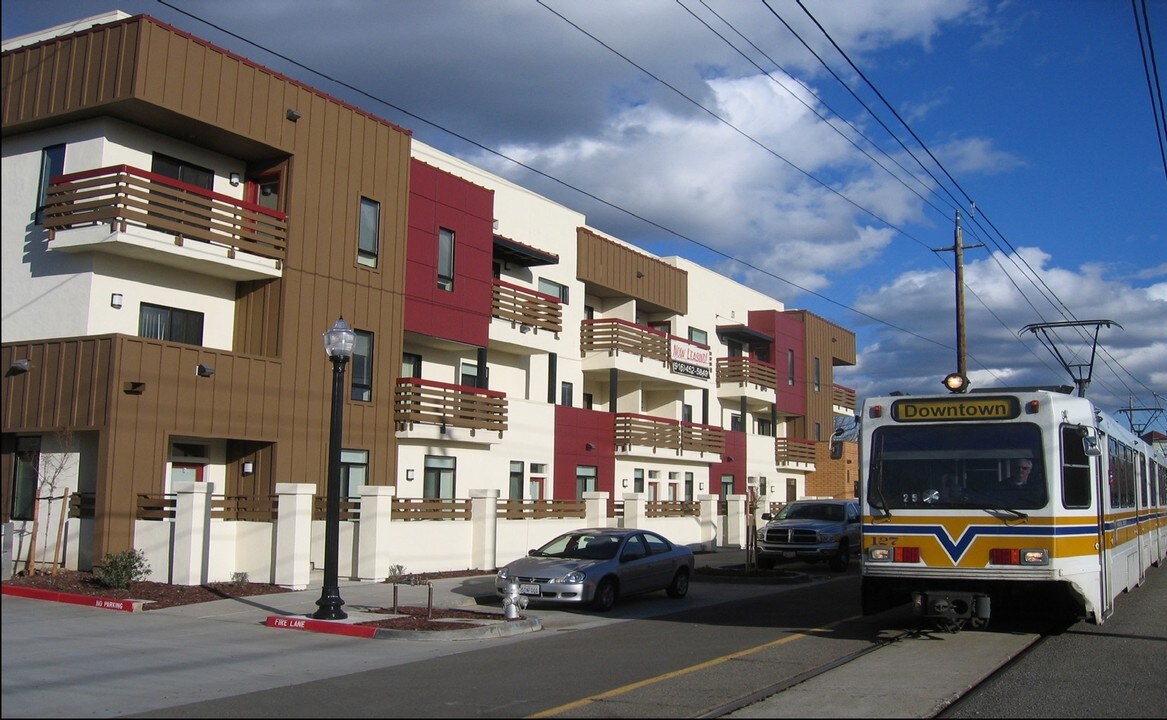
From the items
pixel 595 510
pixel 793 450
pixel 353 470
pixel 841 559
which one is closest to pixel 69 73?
pixel 353 470

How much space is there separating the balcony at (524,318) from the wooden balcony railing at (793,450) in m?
18.4

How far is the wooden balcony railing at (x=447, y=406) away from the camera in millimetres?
24844

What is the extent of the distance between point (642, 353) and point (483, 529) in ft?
44.3

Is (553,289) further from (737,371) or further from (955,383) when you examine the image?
(955,383)

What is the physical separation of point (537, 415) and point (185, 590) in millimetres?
13655

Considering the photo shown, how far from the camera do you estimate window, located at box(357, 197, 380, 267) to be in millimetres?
24266

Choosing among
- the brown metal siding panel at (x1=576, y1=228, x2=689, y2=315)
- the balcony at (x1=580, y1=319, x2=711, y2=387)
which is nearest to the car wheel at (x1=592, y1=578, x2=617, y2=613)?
the balcony at (x1=580, y1=319, x2=711, y2=387)

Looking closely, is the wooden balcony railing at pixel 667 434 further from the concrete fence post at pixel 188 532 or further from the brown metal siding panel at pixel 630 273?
the concrete fence post at pixel 188 532

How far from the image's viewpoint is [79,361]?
1880 centimetres

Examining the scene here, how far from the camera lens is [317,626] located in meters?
14.5

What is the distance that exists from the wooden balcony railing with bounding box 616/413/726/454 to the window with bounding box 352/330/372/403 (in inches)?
458

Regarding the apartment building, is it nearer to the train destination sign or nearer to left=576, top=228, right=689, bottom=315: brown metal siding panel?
left=576, top=228, right=689, bottom=315: brown metal siding panel

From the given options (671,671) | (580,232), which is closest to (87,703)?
(671,671)

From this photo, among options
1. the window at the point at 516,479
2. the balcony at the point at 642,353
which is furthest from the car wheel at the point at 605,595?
the balcony at the point at 642,353
